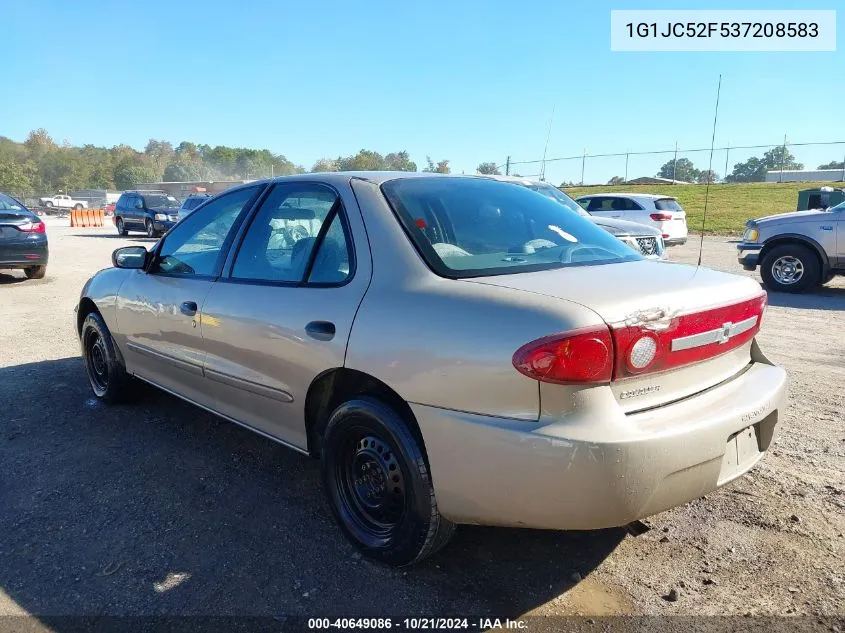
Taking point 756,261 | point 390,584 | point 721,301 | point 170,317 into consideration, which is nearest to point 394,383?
point 390,584

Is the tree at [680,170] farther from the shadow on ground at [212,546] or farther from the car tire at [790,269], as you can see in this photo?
the shadow on ground at [212,546]

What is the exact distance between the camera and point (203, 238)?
12.8ft

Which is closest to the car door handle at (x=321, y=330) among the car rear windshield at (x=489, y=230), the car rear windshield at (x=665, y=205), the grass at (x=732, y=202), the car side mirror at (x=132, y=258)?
the car rear windshield at (x=489, y=230)

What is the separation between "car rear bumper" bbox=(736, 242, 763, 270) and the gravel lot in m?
6.85

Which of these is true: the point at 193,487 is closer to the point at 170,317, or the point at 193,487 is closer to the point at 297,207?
the point at 170,317

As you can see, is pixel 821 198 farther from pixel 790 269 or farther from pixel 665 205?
pixel 790 269

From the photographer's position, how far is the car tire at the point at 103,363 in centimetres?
455

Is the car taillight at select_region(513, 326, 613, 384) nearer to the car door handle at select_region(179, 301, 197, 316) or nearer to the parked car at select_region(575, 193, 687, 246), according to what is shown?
the car door handle at select_region(179, 301, 197, 316)

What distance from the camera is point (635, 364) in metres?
2.15

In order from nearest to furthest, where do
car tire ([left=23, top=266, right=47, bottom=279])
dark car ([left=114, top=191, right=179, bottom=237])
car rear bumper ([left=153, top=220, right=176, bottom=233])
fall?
car tire ([left=23, top=266, right=47, bottom=279])
car rear bumper ([left=153, top=220, right=176, bottom=233])
dark car ([left=114, top=191, right=179, bottom=237])

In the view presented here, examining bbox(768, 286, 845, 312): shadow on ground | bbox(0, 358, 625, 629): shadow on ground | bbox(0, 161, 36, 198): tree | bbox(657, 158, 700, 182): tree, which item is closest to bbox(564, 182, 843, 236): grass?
bbox(657, 158, 700, 182): tree

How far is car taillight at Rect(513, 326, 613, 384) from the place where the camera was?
208cm

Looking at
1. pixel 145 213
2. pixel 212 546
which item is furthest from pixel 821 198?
pixel 145 213

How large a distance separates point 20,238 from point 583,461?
444 inches
